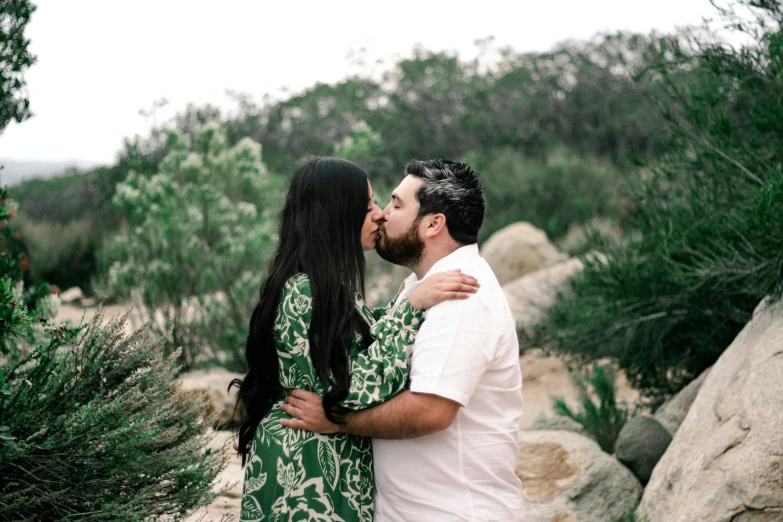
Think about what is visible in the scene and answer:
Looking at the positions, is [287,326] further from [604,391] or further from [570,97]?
[570,97]

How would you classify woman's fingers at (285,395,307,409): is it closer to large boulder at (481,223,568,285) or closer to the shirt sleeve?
the shirt sleeve

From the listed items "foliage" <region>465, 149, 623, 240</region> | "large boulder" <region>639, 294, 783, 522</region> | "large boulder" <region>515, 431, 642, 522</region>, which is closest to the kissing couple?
"large boulder" <region>639, 294, 783, 522</region>

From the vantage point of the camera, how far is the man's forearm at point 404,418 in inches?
94.3

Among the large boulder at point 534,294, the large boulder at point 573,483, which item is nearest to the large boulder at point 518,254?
the large boulder at point 534,294

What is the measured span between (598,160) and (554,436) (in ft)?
45.7

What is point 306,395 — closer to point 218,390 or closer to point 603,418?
point 218,390

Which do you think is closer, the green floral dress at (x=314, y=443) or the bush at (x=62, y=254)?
the green floral dress at (x=314, y=443)

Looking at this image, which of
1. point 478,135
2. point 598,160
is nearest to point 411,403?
point 598,160

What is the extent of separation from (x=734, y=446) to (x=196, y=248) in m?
7.44

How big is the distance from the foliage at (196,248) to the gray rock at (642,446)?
4.44 m

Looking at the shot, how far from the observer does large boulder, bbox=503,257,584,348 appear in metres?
9.13

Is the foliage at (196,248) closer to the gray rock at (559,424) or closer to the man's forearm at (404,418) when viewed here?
the gray rock at (559,424)

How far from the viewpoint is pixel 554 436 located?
5.05m

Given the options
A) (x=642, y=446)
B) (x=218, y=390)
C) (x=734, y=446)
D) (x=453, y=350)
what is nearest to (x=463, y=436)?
(x=453, y=350)
